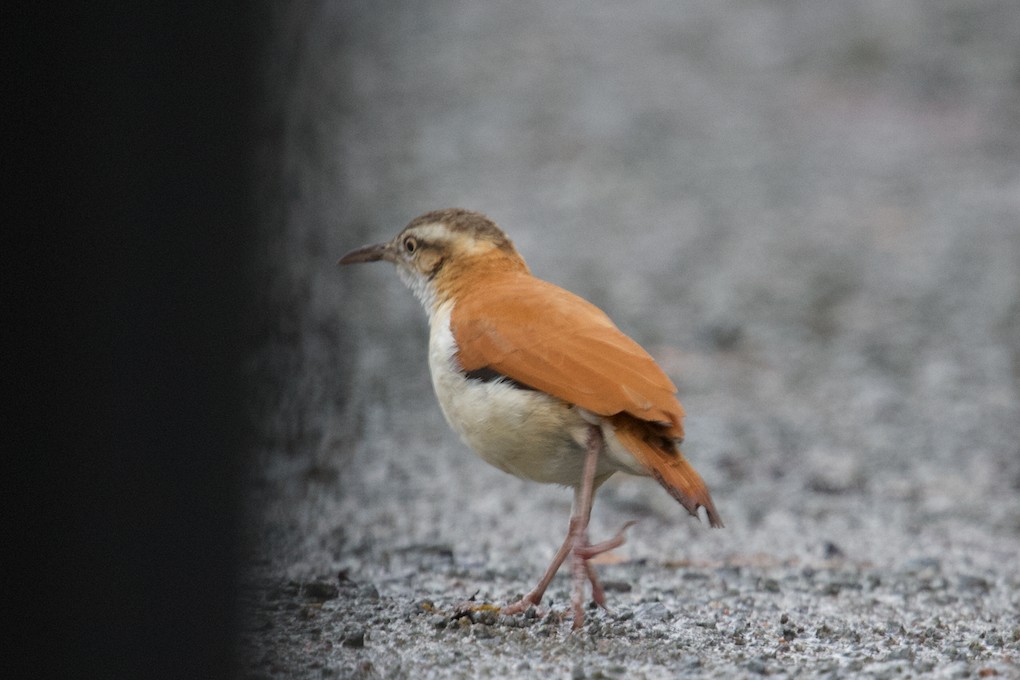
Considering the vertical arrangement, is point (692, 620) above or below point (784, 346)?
below

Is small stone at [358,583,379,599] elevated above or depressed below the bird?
below

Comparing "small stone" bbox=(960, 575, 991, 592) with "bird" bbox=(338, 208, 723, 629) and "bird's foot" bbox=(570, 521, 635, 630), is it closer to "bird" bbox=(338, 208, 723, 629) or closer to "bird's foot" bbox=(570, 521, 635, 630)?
"bird" bbox=(338, 208, 723, 629)

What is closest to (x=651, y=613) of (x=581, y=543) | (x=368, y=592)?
(x=581, y=543)

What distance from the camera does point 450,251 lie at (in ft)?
16.5

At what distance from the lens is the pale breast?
419cm

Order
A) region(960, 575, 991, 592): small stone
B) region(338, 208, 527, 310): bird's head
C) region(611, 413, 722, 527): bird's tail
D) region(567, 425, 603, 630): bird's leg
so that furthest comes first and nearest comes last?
region(960, 575, 991, 592): small stone, region(338, 208, 527, 310): bird's head, region(567, 425, 603, 630): bird's leg, region(611, 413, 722, 527): bird's tail

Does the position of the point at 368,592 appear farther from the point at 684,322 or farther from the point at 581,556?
the point at 684,322

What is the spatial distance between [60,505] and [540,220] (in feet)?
35.7

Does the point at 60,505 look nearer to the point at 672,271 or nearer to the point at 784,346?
the point at 784,346

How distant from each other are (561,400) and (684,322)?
626 centimetres

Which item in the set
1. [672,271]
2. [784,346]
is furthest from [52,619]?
[672,271]

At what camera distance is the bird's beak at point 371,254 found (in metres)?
5.24

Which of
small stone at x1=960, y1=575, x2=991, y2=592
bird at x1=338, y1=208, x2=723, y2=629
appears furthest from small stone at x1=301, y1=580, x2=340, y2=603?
small stone at x1=960, y1=575, x2=991, y2=592

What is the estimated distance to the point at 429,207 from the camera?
40.0ft
